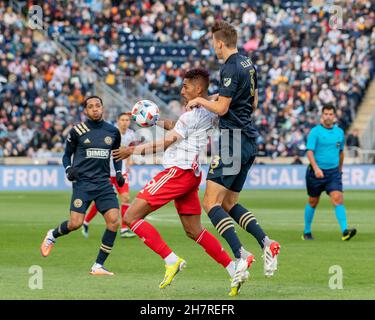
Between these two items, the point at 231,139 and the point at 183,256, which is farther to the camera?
the point at 183,256

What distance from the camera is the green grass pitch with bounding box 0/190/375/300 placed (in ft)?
35.6

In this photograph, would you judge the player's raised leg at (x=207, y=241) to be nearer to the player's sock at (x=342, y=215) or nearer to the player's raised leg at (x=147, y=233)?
the player's raised leg at (x=147, y=233)

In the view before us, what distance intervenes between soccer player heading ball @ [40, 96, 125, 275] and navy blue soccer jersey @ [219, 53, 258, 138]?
9.55 feet

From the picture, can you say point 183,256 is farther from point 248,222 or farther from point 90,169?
point 248,222

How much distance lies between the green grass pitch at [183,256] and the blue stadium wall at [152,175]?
12.0 metres

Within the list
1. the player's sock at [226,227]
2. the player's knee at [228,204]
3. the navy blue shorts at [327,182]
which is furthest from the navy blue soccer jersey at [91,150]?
the navy blue shorts at [327,182]

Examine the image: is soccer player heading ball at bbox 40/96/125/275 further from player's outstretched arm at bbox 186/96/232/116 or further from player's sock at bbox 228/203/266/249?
player's outstretched arm at bbox 186/96/232/116

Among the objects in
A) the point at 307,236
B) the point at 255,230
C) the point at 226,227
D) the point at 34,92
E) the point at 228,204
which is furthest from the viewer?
the point at 34,92

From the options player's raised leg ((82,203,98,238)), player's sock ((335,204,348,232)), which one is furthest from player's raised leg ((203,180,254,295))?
player's raised leg ((82,203,98,238))

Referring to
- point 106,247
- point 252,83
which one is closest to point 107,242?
point 106,247

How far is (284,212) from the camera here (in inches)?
995

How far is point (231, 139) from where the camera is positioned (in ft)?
36.7

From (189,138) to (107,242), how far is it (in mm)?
2400
